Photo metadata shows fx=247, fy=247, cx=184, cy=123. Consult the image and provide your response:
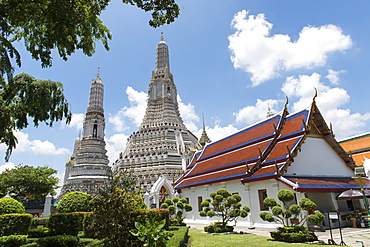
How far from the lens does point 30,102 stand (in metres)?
8.39

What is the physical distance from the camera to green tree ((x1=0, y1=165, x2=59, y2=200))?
111 feet

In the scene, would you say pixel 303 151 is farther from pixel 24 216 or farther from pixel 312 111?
pixel 24 216

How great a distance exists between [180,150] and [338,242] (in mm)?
34116

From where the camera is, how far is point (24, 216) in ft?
32.4

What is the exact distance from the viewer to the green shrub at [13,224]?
929cm

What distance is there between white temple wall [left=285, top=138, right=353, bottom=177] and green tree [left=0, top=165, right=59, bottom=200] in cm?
3501

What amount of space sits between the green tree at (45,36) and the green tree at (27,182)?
29.8m

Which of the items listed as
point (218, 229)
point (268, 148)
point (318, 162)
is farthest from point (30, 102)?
point (318, 162)

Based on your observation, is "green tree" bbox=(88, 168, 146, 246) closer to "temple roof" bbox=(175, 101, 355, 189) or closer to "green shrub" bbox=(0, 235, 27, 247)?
"green shrub" bbox=(0, 235, 27, 247)

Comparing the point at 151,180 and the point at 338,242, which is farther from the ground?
the point at 151,180

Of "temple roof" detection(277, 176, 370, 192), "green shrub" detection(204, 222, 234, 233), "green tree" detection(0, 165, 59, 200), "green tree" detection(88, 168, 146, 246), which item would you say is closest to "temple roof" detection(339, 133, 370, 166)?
"temple roof" detection(277, 176, 370, 192)

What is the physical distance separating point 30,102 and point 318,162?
1467 centimetres

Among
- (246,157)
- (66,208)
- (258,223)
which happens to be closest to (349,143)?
(246,157)

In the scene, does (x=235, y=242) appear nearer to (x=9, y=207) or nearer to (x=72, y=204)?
(x=9, y=207)
